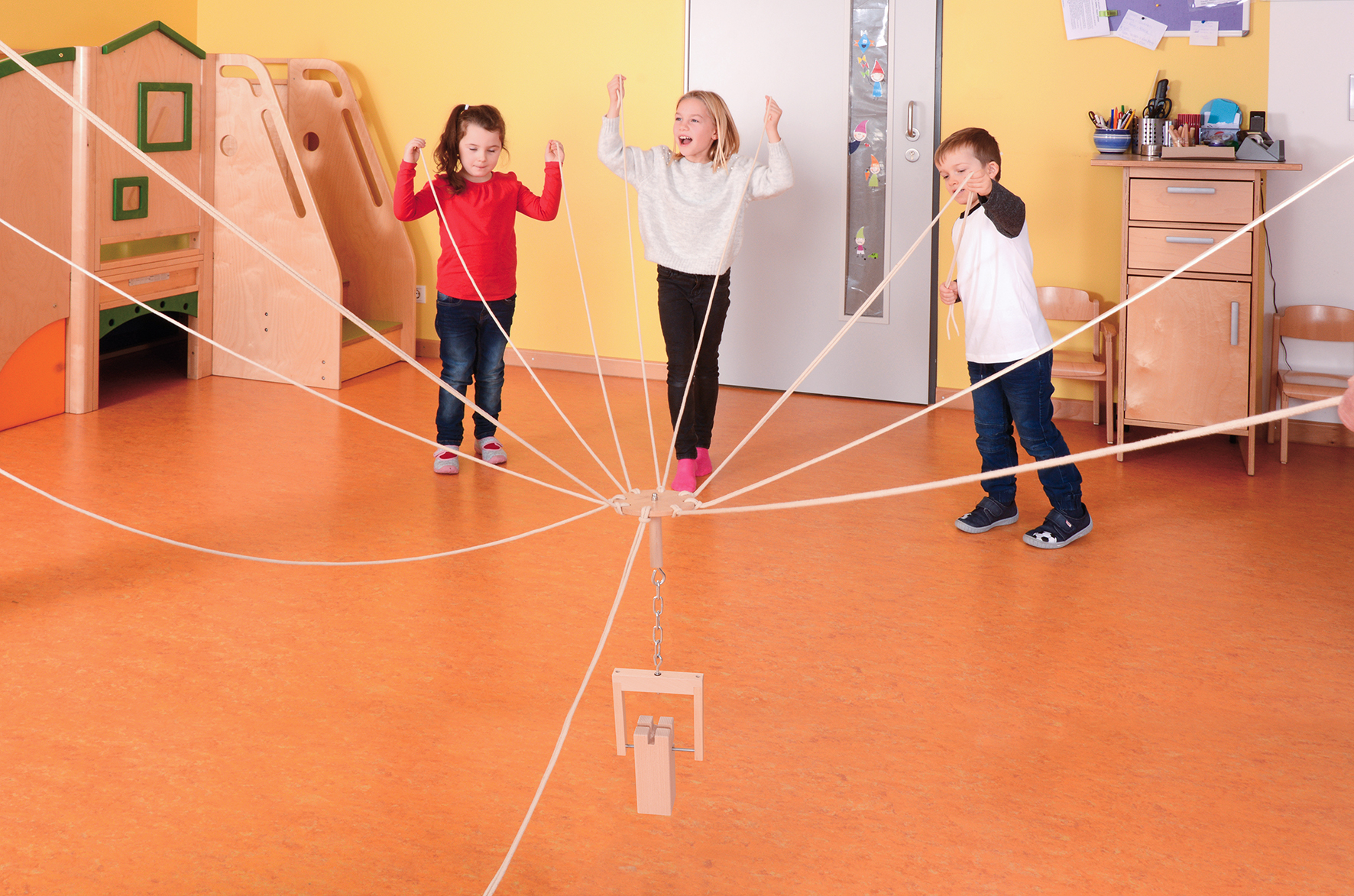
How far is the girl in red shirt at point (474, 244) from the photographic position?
11.1ft

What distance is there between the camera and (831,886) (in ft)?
5.30

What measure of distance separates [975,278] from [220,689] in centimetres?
193

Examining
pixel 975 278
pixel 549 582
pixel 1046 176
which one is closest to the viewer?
pixel 549 582

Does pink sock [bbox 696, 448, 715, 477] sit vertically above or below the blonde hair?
below

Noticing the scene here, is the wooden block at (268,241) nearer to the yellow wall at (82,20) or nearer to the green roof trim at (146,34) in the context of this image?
the green roof trim at (146,34)

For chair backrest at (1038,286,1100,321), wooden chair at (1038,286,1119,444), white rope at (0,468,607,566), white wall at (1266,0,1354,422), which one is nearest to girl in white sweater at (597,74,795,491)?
white rope at (0,468,607,566)

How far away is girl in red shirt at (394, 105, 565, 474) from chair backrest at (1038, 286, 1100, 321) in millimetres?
1825

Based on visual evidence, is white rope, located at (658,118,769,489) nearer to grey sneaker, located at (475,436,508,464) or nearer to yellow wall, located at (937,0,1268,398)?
grey sneaker, located at (475,436,508,464)

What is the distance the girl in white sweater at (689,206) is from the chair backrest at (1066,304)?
136cm

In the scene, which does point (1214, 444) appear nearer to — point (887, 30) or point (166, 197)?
point (887, 30)

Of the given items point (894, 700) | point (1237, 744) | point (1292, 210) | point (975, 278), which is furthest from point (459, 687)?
point (1292, 210)

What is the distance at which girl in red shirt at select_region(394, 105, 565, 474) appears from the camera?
3389mm

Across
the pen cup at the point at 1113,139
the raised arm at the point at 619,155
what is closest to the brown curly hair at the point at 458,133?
the raised arm at the point at 619,155

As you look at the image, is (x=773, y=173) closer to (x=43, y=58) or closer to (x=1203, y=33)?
(x=1203, y=33)
